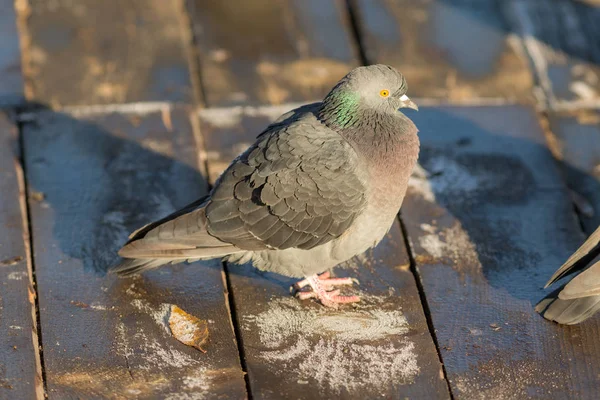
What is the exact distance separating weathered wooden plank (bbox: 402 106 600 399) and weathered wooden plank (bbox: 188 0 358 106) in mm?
1011

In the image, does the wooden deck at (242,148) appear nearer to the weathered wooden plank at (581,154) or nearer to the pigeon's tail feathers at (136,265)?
the weathered wooden plank at (581,154)

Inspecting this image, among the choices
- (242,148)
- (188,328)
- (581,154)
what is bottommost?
(581,154)

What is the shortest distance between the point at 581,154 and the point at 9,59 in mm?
4355

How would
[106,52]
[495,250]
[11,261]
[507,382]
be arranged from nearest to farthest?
[507,382] → [11,261] → [495,250] → [106,52]

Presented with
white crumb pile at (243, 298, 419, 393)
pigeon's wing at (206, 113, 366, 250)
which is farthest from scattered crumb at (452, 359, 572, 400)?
pigeon's wing at (206, 113, 366, 250)

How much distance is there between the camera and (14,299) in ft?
17.1

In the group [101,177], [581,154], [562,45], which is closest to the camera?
[101,177]

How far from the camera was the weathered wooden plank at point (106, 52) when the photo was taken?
6.96 m

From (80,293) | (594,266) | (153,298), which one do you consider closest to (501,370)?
(594,266)

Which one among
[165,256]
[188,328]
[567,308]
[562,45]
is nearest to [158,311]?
[188,328]

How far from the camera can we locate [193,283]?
545 cm

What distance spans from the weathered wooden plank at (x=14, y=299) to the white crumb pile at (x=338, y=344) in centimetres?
118

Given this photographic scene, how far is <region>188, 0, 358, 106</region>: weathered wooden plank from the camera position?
7172 mm

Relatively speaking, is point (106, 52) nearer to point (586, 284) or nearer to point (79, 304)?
point (79, 304)
